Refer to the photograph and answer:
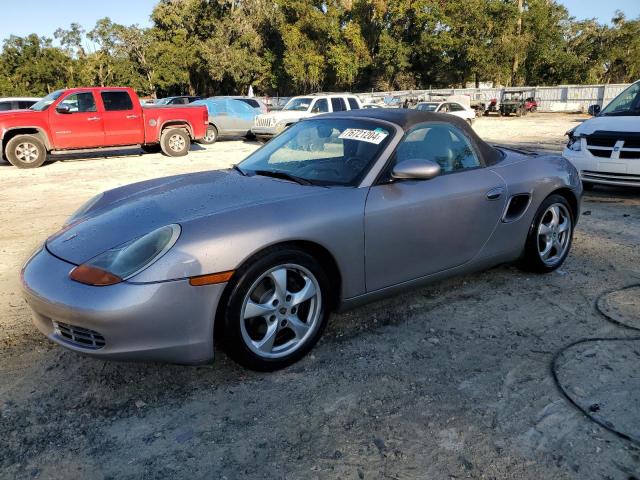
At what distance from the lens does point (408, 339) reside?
3289 mm

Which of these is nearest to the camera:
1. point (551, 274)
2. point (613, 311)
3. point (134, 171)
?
point (613, 311)

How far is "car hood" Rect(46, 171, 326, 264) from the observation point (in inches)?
110

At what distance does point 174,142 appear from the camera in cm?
1408

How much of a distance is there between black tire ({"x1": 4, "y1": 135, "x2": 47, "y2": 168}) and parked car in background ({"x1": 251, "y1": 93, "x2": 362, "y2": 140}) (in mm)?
6884

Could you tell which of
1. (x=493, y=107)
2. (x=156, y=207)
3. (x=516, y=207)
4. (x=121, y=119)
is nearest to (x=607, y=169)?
(x=516, y=207)

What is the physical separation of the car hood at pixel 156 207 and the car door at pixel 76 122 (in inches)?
402

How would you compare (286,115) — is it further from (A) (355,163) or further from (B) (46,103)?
(A) (355,163)

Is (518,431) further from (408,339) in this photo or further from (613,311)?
(613,311)

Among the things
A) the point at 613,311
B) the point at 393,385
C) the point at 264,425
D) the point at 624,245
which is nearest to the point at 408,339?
the point at 393,385

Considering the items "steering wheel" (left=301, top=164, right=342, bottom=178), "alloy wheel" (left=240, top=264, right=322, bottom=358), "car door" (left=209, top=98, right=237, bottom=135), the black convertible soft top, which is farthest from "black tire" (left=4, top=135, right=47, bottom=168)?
"alloy wheel" (left=240, top=264, right=322, bottom=358)

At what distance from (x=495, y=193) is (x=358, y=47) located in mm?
49921

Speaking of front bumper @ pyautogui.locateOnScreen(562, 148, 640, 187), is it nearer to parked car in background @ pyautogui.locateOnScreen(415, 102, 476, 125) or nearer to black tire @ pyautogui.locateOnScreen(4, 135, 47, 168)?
black tire @ pyautogui.locateOnScreen(4, 135, 47, 168)

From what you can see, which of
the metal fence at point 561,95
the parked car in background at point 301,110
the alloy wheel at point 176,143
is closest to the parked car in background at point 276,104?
the parked car in background at point 301,110

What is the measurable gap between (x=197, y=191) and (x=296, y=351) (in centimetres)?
120
